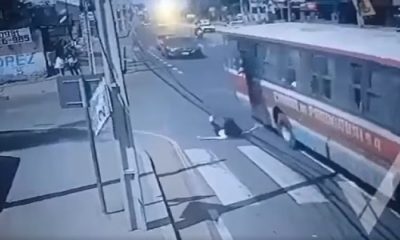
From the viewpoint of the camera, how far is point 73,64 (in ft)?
8.48

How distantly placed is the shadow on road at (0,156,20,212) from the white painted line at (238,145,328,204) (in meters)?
1.04

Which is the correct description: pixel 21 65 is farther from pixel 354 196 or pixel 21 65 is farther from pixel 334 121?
pixel 354 196

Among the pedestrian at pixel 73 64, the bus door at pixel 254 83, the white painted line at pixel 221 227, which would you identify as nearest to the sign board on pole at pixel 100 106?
the pedestrian at pixel 73 64

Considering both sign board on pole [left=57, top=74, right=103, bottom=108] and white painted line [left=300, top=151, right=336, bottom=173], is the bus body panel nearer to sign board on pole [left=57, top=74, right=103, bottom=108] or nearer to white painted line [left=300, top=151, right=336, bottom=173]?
white painted line [left=300, top=151, right=336, bottom=173]

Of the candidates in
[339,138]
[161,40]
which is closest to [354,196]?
[339,138]

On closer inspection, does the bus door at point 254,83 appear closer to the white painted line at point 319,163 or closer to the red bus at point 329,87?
the red bus at point 329,87

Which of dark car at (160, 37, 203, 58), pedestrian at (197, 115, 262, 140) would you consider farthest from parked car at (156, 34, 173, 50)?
pedestrian at (197, 115, 262, 140)

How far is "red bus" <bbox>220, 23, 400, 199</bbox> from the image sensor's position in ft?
7.51

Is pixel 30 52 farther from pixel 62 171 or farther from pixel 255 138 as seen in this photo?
pixel 255 138

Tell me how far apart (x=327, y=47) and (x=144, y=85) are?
0.86 meters

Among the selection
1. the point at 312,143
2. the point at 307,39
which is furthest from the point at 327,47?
the point at 312,143

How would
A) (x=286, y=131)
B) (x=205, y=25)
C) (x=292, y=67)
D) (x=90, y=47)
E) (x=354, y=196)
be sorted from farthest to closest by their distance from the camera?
1. (x=286, y=131)
2. (x=292, y=67)
3. (x=205, y=25)
4. (x=354, y=196)
5. (x=90, y=47)

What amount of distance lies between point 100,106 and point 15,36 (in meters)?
0.67

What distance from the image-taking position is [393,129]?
2238mm
